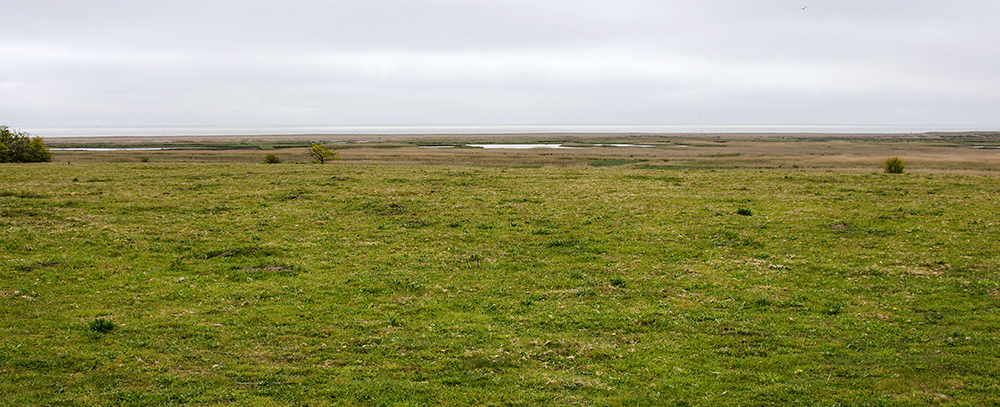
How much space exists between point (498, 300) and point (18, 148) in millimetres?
60744

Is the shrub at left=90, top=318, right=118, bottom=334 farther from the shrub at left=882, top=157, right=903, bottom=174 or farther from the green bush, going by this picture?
the green bush

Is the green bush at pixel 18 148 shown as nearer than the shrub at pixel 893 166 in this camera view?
No

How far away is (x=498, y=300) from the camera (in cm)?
1603

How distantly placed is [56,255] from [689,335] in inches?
802

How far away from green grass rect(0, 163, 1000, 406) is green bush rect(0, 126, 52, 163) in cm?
2911

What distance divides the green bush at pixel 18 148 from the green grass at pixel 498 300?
29.1m

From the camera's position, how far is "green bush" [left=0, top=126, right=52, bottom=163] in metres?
53.5

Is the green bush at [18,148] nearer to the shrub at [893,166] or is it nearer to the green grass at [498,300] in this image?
the green grass at [498,300]

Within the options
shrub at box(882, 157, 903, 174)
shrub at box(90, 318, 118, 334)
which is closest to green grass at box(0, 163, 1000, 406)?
shrub at box(90, 318, 118, 334)

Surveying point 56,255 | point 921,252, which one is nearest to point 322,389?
point 56,255

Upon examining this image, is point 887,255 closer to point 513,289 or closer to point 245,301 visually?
point 513,289

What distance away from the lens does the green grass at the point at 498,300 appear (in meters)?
10.9

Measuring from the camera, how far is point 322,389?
420 inches

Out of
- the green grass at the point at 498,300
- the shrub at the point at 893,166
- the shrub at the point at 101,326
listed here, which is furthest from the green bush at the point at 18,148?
the shrub at the point at 893,166
